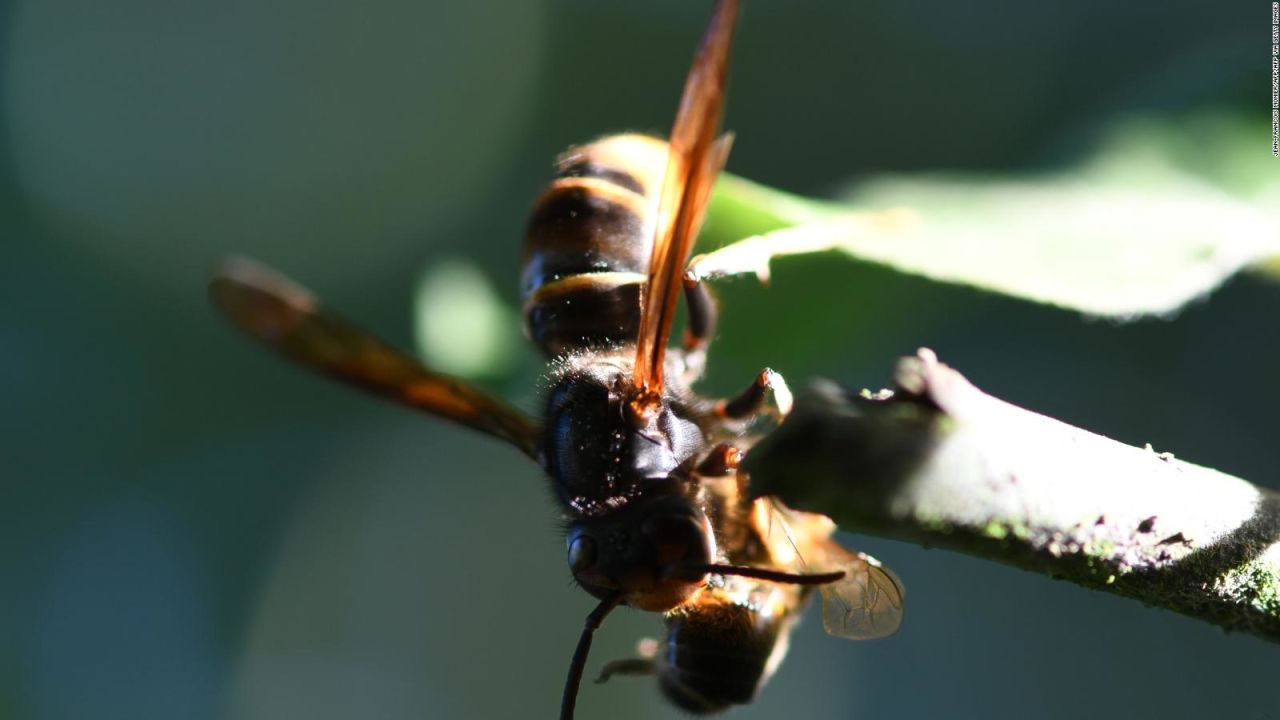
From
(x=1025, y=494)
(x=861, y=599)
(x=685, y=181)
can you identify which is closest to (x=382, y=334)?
(x=861, y=599)

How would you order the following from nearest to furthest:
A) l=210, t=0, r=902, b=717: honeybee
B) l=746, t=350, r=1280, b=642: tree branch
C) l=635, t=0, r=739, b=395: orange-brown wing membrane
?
1. l=746, t=350, r=1280, b=642: tree branch
2. l=635, t=0, r=739, b=395: orange-brown wing membrane
3. l=210, t=0, r=902, b=717: honeybee

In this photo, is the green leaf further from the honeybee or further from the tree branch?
the tree branch

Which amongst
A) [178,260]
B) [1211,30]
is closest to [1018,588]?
[1211,30]

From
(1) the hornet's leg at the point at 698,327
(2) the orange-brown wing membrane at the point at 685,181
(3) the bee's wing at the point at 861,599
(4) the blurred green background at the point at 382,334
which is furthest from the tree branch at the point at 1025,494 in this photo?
(4) the blurred green background at the point at 382,334

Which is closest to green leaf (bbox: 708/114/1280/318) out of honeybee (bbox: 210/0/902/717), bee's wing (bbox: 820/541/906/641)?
honeybee (bbox: 210/0/902/717)

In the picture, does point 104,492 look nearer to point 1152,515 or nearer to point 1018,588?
point 1018,588

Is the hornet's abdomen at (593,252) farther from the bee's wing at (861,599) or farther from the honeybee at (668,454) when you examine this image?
the bee's wing at (861,599)

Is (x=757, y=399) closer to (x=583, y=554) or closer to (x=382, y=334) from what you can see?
(x=583, y=554)
